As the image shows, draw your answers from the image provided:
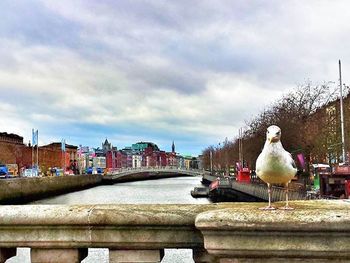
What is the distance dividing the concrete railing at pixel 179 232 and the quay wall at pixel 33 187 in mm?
61057

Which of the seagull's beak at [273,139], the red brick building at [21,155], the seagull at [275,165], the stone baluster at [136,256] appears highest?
the red brick building at [21,155]

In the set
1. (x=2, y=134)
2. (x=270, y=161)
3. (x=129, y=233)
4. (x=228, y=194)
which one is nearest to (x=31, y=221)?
(x=129, y=233)

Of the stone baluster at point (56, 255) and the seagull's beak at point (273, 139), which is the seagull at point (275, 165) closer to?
→ the seagull's beak at point (273, 139)

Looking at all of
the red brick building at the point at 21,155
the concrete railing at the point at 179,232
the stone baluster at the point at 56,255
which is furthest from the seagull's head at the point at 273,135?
A: the red brick building at the point at 21,155

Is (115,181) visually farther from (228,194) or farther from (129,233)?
(129,233)

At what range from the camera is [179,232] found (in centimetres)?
415

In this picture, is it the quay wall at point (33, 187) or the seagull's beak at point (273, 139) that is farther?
the quay wall at point (33, 187)

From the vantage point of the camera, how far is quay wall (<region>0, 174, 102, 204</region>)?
64.9m

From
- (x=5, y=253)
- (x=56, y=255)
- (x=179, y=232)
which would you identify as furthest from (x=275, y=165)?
(x=5, y=253)

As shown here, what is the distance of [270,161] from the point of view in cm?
429

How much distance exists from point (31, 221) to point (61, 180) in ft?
308

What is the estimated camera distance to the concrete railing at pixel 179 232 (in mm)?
3660

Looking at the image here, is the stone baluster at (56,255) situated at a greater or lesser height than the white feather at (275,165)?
lesser

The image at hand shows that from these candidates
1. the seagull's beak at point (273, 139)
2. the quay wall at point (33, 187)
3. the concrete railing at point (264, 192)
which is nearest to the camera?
the seagull's beak at point (273, 139)
